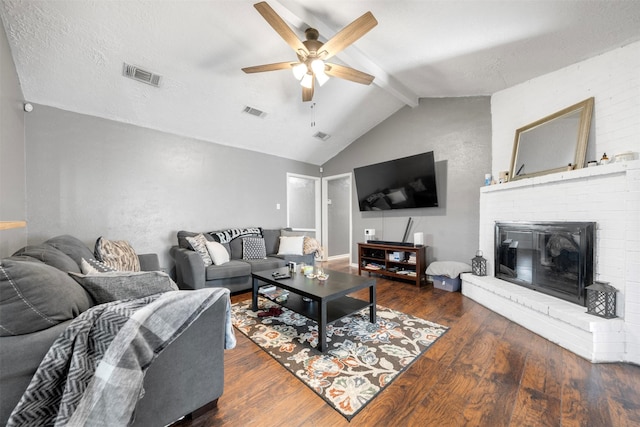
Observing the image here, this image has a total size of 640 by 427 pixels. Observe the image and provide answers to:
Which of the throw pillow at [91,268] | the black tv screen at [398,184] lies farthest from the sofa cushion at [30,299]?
the black tv screen at [398,184]

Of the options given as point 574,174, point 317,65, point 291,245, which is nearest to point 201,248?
point 291,245

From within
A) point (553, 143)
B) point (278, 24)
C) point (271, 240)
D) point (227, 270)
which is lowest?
point (227, 270)

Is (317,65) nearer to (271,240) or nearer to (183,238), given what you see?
(183,238)

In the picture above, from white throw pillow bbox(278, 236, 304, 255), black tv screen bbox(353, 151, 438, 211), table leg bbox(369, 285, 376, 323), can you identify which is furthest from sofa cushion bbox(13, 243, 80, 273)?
black tv screen bbox(353, 151, 438, 211)

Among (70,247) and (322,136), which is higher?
(322,136)

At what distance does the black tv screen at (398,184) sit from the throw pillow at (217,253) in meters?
2.63

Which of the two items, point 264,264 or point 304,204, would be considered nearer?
point 264,264

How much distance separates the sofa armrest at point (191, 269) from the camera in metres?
2.82

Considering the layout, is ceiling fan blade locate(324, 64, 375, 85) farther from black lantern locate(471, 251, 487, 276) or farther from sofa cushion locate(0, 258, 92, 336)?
black lantern locate(471, 251, 487, 276)

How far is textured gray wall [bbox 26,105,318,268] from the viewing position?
106 inches

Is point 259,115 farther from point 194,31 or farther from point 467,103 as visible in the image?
point 467,103

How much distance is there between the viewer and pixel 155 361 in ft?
3.42

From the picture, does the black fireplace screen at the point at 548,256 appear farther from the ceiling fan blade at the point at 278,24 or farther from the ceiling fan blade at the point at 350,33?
the ceiling fan blade at the point at 278,24

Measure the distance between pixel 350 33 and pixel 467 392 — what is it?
8.40ft
